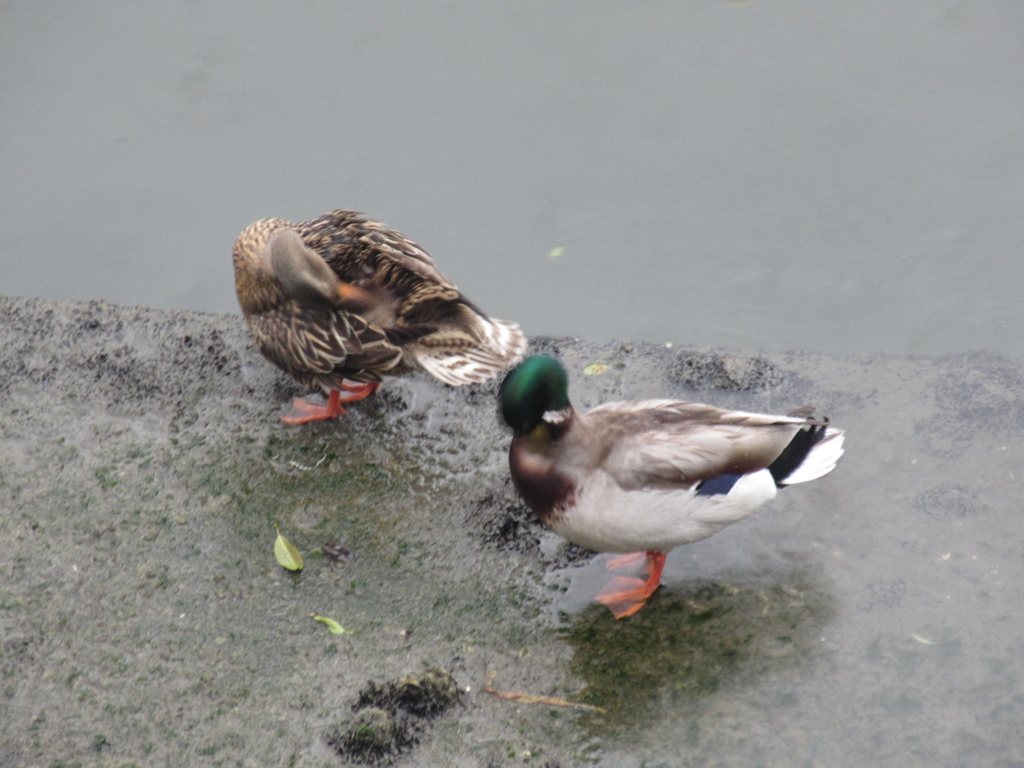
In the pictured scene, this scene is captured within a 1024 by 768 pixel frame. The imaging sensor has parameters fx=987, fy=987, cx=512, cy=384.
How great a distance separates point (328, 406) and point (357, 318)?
1.56 feet

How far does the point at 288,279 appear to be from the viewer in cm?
409

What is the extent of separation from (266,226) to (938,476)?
314cm

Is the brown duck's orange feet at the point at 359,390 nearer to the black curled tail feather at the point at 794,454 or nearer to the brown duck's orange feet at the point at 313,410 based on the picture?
the brown duck's orange feet at the point at 313,410

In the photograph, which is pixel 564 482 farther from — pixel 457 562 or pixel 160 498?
pixel 160 498

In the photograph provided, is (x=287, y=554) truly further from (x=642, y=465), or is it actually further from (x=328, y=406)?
(x=642, y=465)

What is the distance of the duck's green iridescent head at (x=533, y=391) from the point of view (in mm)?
3344

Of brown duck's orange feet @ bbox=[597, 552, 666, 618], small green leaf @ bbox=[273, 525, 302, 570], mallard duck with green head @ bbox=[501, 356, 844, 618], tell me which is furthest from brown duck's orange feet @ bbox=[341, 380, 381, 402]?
brown duck's orange feet @ bbox=[597, 552, 666, 618]

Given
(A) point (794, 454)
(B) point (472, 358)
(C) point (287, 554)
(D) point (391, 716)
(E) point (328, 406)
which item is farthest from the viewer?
(E) point (328, 406)

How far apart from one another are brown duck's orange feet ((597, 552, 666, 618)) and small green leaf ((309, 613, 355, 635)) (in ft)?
2.95

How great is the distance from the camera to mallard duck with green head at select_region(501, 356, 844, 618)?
11.0 ft

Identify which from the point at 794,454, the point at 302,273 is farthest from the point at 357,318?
the point at 794,454

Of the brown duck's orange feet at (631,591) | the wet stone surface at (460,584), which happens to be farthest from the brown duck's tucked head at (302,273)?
the brown duck's orange feet at (631,591)

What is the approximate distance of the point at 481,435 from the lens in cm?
421

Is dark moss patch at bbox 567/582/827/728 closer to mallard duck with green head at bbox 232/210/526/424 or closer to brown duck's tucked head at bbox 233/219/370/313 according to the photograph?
mallard duck with green head at bbox 232/210/526/424
